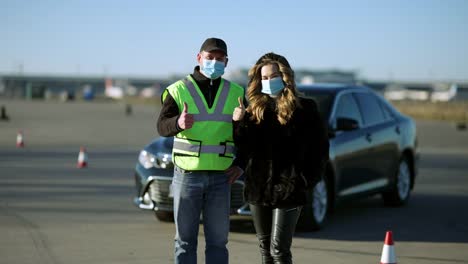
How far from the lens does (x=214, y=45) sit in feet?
19.0

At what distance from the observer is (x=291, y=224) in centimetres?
573

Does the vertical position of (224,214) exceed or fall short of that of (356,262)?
it exceeds it

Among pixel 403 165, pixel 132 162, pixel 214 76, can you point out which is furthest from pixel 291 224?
pixel 132 162

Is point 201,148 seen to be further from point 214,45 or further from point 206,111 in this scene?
point 214,45

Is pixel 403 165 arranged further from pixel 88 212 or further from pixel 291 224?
pixel 291 224

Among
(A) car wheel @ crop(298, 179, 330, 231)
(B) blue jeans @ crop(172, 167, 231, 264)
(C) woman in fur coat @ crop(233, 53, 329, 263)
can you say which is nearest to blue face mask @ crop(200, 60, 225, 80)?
(C) woman in fur coat @ crop(233, 53, 329, 263)

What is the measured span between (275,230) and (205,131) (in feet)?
2.58

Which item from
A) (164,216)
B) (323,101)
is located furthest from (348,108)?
(164,216)

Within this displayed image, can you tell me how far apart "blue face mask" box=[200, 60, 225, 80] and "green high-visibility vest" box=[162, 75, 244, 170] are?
0.42ft

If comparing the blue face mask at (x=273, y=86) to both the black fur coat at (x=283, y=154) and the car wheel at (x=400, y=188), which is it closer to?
the black fur coat at (x=283, y=154)

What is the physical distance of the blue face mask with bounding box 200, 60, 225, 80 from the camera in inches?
226

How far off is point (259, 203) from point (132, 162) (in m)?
12.9

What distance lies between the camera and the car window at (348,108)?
10.9 meters

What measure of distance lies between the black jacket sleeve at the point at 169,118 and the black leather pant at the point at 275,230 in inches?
29.0
